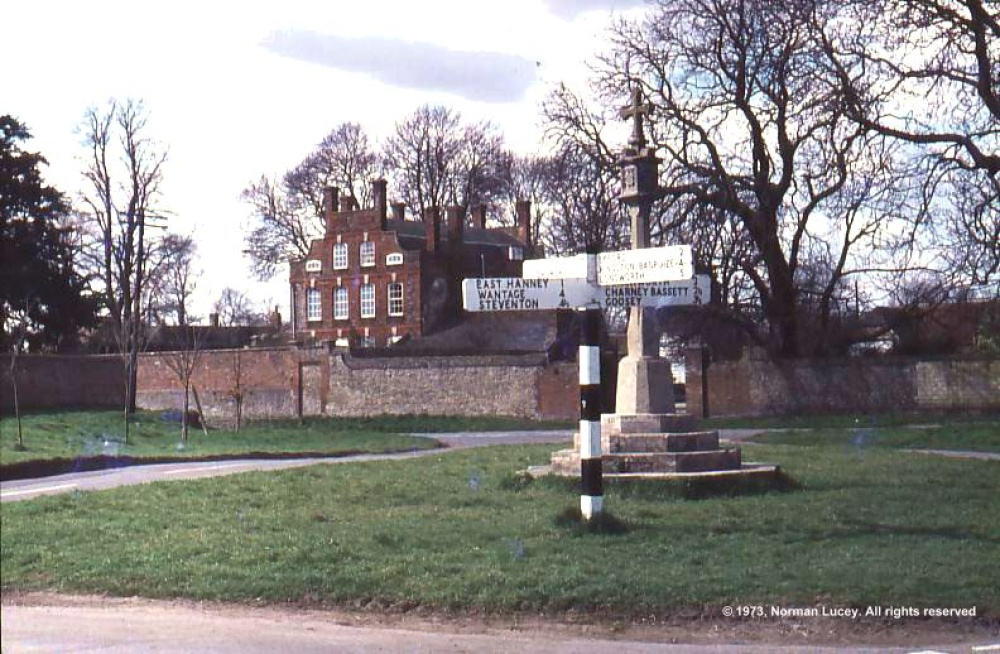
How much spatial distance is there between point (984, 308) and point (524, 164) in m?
33.8

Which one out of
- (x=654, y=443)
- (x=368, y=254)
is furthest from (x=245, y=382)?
(x=654, y=443)

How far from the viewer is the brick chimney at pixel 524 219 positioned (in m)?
67.2

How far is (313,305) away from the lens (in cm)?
6919

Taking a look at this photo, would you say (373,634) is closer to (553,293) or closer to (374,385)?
(553,293)

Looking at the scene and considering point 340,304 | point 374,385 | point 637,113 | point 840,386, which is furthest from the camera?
point 340,304

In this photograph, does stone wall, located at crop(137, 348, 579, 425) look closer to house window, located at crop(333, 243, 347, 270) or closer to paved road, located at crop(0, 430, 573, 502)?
house window, located at crop(333, 243, 347, 270)

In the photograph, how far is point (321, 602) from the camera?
1020 centimetres

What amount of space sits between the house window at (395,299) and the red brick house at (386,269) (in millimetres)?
55

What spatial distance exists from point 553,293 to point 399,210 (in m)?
60.3

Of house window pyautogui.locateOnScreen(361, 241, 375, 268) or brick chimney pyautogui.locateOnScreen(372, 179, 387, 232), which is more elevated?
brick chimney pyautogui.locateOnScreen(372, 179, 387, 232)

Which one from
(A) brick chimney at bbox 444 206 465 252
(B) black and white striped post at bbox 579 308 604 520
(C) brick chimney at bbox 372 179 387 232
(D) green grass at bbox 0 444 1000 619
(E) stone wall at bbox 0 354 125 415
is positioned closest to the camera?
(D) green grass at bbox 0 444 1000 619

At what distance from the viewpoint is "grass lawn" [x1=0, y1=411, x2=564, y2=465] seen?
1023 inches

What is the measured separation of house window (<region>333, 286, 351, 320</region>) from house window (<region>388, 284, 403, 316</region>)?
10.5 ft

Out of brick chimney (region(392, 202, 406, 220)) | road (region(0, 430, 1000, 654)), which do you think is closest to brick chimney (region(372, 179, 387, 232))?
brick chimney (region(392, 202, 406, 220))
